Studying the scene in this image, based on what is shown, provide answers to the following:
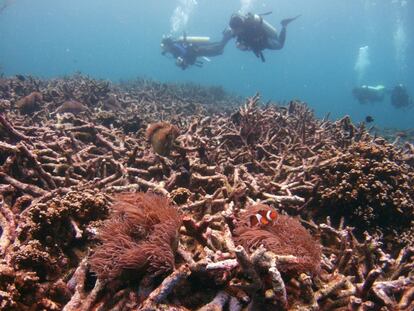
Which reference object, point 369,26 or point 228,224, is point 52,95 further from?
point 369,26

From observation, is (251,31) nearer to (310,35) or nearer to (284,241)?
(284,241)

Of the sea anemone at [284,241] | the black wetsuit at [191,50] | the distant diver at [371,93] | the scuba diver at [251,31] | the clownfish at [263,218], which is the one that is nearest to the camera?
the sea anemone at [284,241]

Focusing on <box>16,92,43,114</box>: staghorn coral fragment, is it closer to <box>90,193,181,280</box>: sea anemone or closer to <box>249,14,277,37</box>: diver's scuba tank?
<box>90,193,181,280</box>: sea anemone

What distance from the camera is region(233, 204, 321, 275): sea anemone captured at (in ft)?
7.76

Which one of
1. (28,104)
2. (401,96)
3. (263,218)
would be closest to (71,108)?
(28,104)

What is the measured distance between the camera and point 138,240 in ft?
8.13

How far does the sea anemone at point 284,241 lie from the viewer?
2365 millimetres

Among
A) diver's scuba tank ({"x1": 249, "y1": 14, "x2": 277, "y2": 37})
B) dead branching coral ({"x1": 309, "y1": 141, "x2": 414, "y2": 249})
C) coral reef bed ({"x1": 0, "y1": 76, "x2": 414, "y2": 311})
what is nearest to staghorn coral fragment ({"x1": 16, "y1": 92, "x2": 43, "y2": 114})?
coral reef bed ({"x1": 0, "y1": 76, "x2": 414, "y2": 311})

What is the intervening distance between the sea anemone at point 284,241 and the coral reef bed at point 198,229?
0.01 meters

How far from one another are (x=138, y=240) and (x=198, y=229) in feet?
1.70

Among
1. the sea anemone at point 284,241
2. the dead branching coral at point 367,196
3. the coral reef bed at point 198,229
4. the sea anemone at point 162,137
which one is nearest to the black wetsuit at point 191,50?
the sea anemone at point 162,137

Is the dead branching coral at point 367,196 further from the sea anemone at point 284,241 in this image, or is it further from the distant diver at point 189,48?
the distant diver at point 189,48

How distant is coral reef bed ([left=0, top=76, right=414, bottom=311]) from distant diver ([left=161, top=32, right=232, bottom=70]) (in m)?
13.4

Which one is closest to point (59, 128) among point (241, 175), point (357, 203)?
Answer: point (241, 175)
